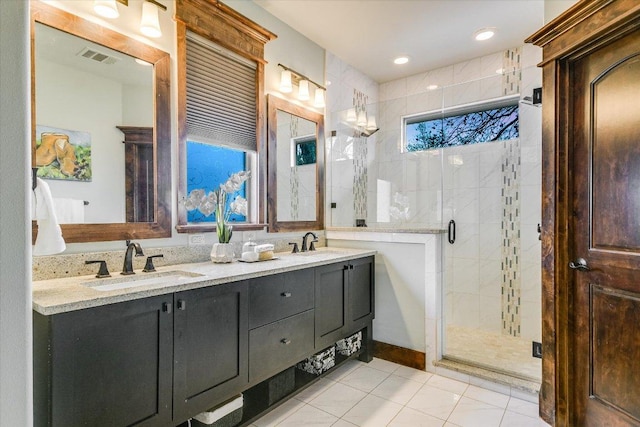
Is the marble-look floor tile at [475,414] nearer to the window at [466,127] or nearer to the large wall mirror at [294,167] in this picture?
the large wall mirror at [294,167]

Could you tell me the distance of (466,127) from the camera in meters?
3.57

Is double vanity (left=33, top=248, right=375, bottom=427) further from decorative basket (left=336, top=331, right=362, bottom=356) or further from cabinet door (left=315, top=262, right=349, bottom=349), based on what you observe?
decorative basket (left=336, top=331, right=362, bottom=356)

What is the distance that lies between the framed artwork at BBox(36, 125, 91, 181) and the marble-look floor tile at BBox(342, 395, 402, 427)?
2.07 meters

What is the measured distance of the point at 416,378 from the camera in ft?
8.77

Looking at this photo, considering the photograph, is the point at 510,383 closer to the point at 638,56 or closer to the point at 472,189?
the point at 472,189

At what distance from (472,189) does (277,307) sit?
2.48m

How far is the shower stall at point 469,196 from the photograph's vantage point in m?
3.25

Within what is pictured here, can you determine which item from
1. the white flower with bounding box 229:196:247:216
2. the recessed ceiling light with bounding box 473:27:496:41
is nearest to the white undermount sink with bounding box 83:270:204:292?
the white flower with bounding box 229:196:247:216

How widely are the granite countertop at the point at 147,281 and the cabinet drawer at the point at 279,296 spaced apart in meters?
0.05

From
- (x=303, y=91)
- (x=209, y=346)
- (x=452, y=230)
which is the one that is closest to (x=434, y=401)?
(x=209, y=346)

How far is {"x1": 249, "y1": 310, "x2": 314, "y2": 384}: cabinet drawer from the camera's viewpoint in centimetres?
193

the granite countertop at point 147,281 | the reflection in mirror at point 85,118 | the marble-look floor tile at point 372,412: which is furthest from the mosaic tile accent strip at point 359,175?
the reflection in mirror at point 85,118

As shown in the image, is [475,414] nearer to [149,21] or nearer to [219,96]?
[219,96]

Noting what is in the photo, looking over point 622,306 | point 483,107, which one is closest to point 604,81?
point 622,306
